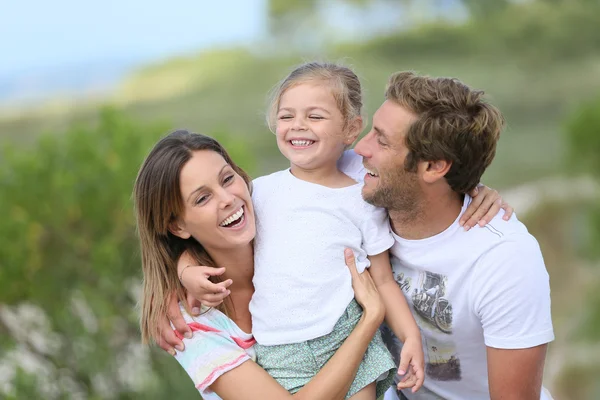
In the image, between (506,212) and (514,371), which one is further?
(506,212)

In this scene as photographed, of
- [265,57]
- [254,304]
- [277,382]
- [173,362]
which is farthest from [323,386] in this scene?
[265,57]

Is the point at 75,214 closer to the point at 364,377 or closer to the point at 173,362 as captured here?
the point at 173,362

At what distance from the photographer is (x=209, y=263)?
2.44m

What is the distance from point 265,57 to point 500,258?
1300cm

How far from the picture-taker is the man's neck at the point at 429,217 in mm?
2434

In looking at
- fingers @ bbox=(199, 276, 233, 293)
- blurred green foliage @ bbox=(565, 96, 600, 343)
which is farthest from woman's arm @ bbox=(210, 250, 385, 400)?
blurred green foliage @ bbox=(565, 96, 600, 343)

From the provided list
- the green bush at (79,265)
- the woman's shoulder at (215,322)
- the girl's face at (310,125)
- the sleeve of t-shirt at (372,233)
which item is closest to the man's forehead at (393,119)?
the girl's face at (310,125)

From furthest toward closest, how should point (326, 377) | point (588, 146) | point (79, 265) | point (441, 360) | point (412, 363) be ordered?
1. point (588, 146)
2. point (79, 265)
3. point (441, 360)
4. point (412, 363)
5. point (326, 377)

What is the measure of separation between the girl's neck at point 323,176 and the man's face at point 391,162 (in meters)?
0.08

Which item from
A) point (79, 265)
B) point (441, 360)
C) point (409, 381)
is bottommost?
point (79, 265)

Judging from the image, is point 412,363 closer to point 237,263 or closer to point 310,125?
point 237,263

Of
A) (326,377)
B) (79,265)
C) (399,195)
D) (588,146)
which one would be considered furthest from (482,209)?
(588,146)

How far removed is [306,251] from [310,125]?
0.35 meters

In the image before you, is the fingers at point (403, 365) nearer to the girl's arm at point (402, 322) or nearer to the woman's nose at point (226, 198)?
the girl's arm at point (402, 322)
